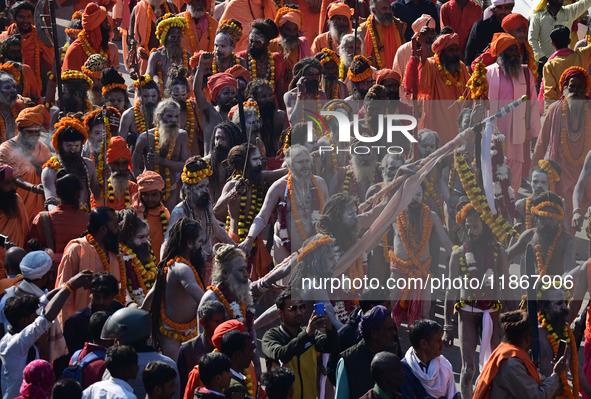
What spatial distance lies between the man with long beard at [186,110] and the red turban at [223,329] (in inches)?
193

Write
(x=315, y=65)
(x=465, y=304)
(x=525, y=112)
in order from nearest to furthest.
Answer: (x=465, y=304) → (x=315, y=65) → (x=525, y=112)

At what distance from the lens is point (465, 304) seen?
34.3ft

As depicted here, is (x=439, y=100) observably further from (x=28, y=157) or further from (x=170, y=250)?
(x=170, y=250)

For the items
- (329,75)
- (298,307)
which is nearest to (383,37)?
(329,75)

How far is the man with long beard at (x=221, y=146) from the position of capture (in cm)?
1210

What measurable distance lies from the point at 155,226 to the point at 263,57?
3.80 metres

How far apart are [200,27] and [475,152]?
5032 millimetres

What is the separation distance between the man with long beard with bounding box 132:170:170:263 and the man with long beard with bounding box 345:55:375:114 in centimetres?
281

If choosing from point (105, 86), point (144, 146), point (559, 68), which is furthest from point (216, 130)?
point (559, 68)

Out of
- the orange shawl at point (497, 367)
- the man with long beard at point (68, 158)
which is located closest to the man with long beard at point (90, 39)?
the man with long beard at point (68, 158)

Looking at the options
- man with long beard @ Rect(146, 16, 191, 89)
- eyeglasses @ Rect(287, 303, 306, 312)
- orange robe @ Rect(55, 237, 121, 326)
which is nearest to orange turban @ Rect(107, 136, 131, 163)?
orange robe @ Rect(55, 237, 121, 326)

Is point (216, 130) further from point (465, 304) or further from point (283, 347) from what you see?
point (283, 347)

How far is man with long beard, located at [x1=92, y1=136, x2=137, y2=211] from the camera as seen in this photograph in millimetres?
11438

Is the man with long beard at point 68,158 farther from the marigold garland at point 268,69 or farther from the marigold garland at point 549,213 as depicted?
the marigold garland at point 549,213
